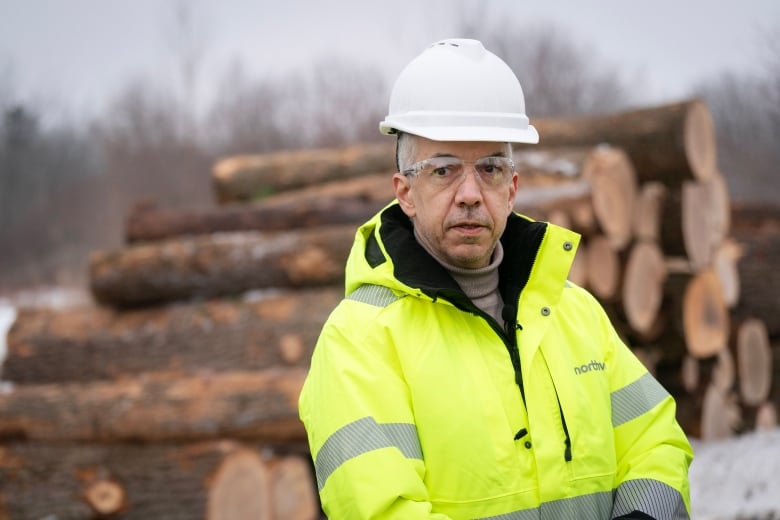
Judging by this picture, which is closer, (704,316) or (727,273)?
(704,316)

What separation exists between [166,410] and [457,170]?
336 cm

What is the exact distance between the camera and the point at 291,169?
349 inches

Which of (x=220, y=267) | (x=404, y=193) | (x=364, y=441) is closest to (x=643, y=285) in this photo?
(x=220, y=267)

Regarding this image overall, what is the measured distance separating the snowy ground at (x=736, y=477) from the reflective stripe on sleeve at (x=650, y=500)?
263 cm

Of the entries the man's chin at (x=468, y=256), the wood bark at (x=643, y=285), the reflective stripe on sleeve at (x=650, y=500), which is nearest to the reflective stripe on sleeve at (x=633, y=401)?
the reflective stripe on sleeve at (x=650, y=500)

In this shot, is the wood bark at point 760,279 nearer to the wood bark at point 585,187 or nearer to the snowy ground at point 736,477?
the snowy ground at point 736,477

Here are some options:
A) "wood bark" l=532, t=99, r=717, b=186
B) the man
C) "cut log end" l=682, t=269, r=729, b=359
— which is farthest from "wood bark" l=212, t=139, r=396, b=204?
the man

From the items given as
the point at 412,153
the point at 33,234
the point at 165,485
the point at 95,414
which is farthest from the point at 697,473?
the point at 33,234

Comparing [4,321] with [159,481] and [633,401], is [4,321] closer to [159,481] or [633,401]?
[159,481]

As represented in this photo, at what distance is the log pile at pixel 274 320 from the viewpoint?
5.02 m

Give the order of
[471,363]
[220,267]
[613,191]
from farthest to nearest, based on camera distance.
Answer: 1. [613,191]
2. [220,267]
3. [471,363]

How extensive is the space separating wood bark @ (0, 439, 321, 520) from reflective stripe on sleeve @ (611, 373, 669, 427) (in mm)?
3039

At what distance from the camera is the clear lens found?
2.24m

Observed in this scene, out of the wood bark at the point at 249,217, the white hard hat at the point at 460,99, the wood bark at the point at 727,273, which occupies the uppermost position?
the white hard hat at the point at 460,99
